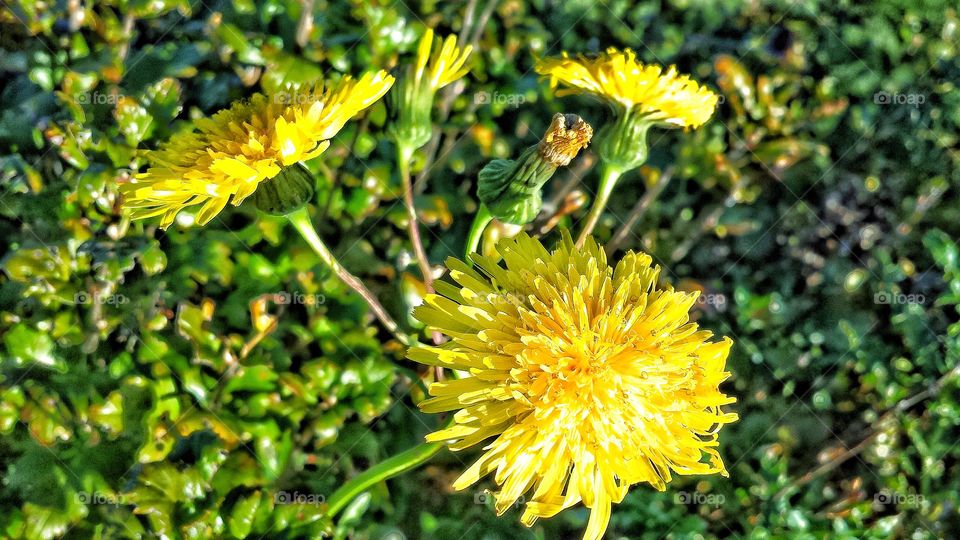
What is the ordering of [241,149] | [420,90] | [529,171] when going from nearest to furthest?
1. [241,149]
2. [529,171]
3. [420,90]

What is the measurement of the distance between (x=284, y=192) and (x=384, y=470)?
0.63 metres

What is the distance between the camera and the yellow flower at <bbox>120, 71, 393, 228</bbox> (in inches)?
52.2

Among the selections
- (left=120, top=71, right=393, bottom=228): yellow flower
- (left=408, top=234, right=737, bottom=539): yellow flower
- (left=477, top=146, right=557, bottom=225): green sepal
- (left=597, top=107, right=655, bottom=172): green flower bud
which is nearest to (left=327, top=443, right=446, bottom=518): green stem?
(left=408, top=234, right=737, bottom=539): yellow flower

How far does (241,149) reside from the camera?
4.65ft

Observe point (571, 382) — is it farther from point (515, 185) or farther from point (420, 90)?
point (420, 90)

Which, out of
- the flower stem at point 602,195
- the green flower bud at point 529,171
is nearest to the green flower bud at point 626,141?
the flower stem at point 602,195

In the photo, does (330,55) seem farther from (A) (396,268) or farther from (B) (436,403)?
(B) (436,403)

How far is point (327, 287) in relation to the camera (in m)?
1.92

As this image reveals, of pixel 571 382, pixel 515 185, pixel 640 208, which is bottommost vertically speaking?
pixel 640 208

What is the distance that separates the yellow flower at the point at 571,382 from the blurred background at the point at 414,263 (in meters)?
0.58

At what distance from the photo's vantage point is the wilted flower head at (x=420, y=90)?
1612 millimetres


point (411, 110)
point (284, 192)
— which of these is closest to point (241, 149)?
point (284, 192)

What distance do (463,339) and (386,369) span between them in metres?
0.63

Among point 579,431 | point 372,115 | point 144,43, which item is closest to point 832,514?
point 579,431
